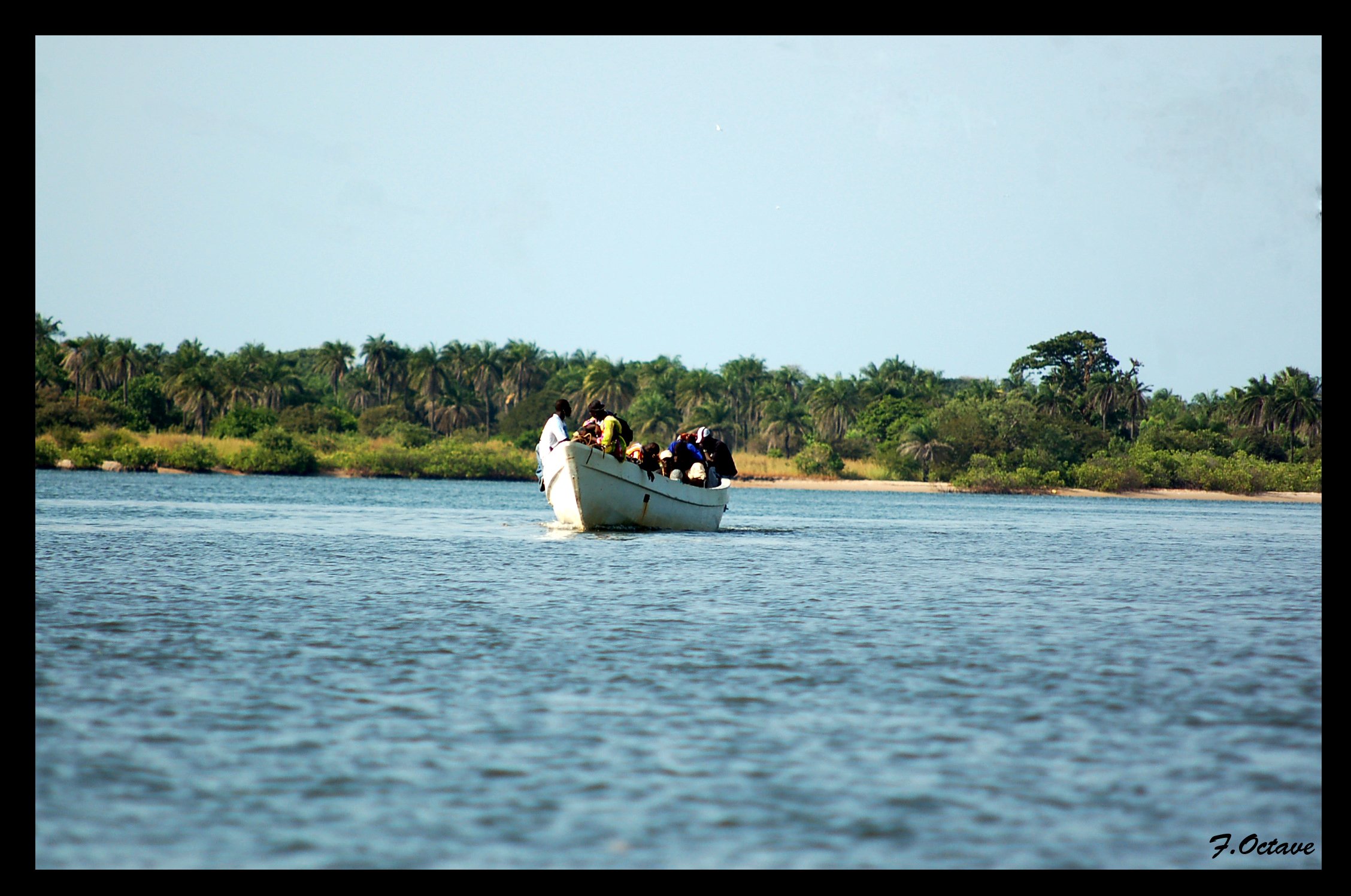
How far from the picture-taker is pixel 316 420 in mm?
105312

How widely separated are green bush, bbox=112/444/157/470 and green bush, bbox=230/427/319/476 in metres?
6.22

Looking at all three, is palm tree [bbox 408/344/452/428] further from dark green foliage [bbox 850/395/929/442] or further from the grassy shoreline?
dark green foliage [bbox 850/395/929/442]

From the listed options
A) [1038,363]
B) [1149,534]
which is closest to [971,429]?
[1038,363]

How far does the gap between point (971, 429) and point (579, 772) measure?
99200mm

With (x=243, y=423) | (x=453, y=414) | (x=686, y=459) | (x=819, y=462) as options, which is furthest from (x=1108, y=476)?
(x=686, y=459)

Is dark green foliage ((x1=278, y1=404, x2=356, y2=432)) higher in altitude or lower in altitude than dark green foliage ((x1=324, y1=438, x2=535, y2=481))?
higher

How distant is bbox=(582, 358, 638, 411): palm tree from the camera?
123 m

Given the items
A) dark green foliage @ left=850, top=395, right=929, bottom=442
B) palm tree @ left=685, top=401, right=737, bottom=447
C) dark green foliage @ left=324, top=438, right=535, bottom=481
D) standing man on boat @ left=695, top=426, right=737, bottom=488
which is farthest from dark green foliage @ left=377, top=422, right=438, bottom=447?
standing man on boat @ left=695, top=426, right=737, bottom=488

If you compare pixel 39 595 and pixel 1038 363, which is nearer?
pixel 39 595

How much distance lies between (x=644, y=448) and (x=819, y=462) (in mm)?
77399

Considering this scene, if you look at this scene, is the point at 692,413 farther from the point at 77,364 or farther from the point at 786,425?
the point at 77,364

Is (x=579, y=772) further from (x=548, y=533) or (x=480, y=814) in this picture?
(x=548, y=533)

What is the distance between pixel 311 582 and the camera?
18.5 meters
